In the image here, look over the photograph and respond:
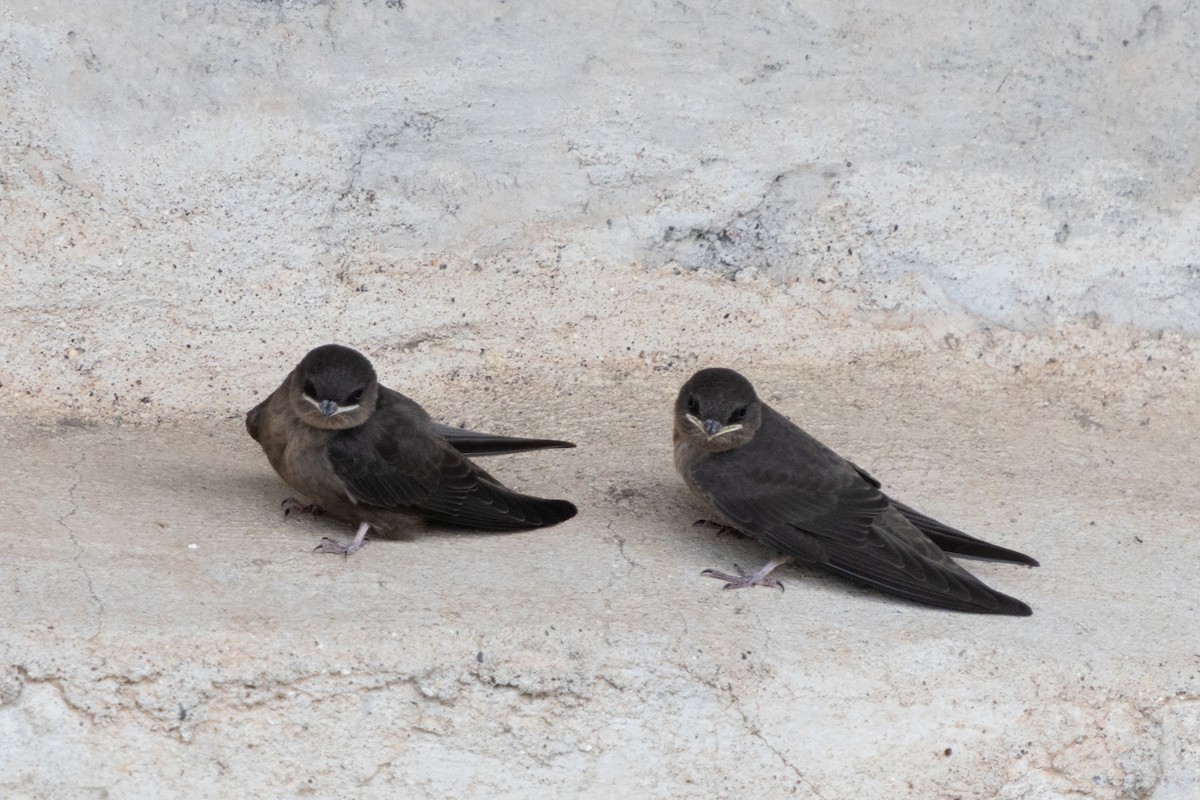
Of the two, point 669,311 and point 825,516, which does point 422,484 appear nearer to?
point 825,516

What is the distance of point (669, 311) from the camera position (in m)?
4.73

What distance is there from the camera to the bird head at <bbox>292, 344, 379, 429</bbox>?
367cm

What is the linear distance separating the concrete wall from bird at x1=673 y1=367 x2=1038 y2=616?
0.89 m

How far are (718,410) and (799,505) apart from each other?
31 centimetres

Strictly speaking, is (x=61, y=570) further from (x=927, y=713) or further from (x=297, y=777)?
(x=927, y=713)

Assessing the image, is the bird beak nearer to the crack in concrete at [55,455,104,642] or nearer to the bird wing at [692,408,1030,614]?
the bird wing at [692,408,1030,614]

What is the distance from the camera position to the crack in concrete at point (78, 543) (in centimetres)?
305

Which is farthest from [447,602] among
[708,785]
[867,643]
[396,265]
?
[396,265]

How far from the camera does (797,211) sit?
471 centimetres

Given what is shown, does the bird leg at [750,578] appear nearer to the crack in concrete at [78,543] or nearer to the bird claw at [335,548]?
the bird claw at [335,548]

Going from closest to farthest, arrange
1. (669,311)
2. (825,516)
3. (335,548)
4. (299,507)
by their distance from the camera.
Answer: (335,548) → (825,516) → (299,507) → (669,311)

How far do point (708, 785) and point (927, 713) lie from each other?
0.50m

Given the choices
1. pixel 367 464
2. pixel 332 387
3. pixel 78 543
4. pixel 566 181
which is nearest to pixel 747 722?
pixel 367 464

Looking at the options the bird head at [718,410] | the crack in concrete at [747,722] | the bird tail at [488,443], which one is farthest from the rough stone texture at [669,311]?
the bird head at [718,410]
